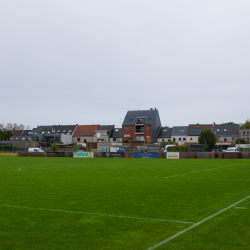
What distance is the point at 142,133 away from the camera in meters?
95.2

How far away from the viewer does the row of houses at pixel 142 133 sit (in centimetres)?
9462

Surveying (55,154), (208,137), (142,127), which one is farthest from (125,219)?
(142,127)

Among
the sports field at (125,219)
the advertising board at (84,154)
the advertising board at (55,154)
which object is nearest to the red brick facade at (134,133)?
the advertising board at (84,154)

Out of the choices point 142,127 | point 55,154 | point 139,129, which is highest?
point 142,127

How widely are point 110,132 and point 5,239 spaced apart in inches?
3755

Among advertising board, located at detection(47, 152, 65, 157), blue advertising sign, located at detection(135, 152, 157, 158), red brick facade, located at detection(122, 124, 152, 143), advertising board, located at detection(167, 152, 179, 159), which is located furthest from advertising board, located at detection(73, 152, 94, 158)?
red brick facade, located at detection(122, 124, 152, 143)

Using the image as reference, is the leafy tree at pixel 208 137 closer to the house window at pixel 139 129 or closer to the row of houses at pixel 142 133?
the row of houses at pixel 142 133

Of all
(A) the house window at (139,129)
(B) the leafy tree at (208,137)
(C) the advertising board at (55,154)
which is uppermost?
(A) the house window at (139,129)

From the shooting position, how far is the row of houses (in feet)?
310

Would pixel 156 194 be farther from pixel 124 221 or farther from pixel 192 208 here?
pixel 124 221

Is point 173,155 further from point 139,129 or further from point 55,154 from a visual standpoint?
point 139,129

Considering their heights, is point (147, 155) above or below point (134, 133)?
below

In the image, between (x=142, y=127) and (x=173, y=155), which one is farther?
(x=142, y=127)

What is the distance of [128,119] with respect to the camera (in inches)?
3883
